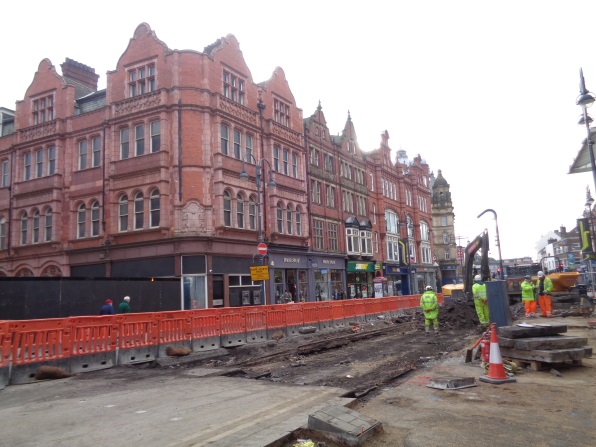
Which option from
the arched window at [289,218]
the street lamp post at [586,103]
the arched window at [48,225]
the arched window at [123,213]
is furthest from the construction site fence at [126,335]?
the arched window at [48,225]

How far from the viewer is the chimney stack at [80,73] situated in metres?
32.4

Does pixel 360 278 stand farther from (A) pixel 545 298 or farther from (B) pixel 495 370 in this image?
(B) pixel 495 370

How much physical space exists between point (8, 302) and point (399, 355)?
43.8ft

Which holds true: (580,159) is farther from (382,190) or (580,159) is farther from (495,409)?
(382,190)

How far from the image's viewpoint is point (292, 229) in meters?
32.4

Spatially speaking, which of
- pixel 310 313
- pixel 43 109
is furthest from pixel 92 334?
pixel 43 109

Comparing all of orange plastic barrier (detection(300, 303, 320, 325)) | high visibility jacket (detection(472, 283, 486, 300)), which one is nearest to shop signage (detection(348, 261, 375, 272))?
orange plastic barrier (detection(300, 303, 320, 325))

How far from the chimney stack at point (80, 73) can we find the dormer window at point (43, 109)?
2.56 metres

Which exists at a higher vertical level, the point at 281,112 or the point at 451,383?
the point at 281,112

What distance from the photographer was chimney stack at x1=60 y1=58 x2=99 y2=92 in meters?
32.4

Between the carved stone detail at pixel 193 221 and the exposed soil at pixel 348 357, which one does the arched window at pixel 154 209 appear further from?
the exposed soil at pixel 348 357

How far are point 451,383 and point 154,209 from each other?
21.2 metres

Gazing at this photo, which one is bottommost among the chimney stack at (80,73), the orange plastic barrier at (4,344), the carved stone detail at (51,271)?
the orange plastic barrier at (4,344)

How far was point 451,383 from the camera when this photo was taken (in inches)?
300
